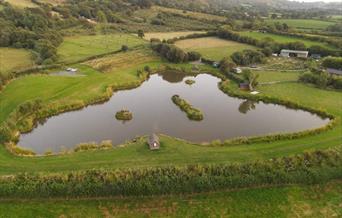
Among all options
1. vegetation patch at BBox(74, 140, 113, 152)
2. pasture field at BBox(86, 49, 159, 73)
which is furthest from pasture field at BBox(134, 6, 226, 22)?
vegetation patch at BBox(74, 140, 113, 152)

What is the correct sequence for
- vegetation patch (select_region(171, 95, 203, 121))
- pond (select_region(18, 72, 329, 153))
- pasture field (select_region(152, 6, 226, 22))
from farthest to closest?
pasture field (select_region(152, 6, 226, 22))
vegetation patch (select_region(171, 95, 203, 121))
pond (select_region(18, 72, 329, 153))

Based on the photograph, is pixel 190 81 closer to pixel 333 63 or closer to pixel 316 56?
pixel 333 63

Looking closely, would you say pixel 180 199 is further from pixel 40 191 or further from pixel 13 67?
pixel 13 67

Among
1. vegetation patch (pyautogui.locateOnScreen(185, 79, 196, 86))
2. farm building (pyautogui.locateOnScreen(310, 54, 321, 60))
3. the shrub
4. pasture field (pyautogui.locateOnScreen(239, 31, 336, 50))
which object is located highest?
the shrub

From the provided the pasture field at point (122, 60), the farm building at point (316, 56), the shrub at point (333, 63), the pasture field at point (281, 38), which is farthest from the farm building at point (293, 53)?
the pasture field at point (122, 60)

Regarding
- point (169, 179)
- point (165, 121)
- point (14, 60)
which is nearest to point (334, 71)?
point (165, 121)

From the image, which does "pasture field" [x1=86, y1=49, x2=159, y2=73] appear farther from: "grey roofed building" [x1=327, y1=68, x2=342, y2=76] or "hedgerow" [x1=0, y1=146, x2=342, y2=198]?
"hedgerow" [x1=0, y1=146, x2=342, y2=198]
